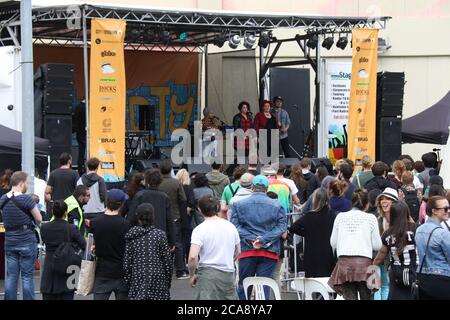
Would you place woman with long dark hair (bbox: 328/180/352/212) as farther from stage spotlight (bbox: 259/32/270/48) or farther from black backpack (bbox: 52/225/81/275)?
stage spotlight (bbox: 259/32/270/48)

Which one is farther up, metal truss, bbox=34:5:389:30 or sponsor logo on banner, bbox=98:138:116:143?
metal truss, bbox=34:5:389:30

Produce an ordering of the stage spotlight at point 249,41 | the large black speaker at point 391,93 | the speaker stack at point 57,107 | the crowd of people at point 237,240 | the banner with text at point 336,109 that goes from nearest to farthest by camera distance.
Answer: the crowd of people at point 237,240
the speaker stack at point 57,107
the large black speaker at point 391,93
the banner with text at point 336,109
the stage spotlight at point 249,41

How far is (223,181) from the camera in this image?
15414 millimetres

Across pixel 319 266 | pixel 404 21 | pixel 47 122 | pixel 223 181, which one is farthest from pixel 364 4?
pixel 319 266

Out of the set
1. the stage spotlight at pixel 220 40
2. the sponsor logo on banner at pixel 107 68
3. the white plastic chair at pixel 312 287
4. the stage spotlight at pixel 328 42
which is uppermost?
the stage spotlight at pixel 220 40

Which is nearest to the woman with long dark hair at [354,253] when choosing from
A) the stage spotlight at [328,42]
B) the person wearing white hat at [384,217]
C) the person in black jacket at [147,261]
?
the person wearing white hat at [384,217]

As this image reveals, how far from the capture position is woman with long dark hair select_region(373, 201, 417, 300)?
9.79 m

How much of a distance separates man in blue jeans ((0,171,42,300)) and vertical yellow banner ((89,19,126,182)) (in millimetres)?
6098

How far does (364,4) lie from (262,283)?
69.4 feet

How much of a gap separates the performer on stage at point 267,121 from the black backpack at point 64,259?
13.3m

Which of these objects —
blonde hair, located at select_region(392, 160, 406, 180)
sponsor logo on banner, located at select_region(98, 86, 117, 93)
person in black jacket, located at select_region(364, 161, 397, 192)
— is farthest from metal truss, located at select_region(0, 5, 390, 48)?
person in black jacket, located at select_region(364, 161, 397, 192)

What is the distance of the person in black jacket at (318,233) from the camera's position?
36.5ft

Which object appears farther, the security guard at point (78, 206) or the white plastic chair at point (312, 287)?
the security guard at point (78, 206)

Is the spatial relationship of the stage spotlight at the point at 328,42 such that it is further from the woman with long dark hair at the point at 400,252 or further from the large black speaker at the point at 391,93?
the woman with long dark hair at the point at 400,252
